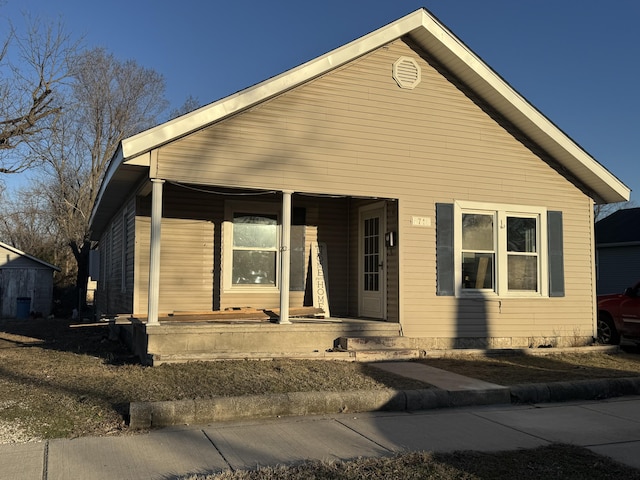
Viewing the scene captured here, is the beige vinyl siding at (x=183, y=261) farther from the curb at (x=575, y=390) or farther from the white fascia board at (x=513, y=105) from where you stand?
the curb at (x=575, y=390)

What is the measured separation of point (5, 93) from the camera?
1609cm

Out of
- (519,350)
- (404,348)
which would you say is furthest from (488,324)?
(404,348)

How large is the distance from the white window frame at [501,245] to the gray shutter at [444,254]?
0.38ft

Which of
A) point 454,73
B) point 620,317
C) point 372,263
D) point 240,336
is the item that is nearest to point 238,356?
point 240,336

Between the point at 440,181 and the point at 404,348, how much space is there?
10.6ft

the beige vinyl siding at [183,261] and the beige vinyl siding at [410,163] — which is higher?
the beige vinyl siding at [410,163]

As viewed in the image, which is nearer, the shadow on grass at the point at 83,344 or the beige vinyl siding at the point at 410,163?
the beige vinyl siding at the point at 410,163

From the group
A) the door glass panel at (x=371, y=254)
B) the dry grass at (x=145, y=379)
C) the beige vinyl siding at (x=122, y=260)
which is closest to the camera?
the dry grass at (x=145, y=379)

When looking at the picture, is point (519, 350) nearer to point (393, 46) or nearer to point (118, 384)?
point (393, 46)

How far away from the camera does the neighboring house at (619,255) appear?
23.4 metres

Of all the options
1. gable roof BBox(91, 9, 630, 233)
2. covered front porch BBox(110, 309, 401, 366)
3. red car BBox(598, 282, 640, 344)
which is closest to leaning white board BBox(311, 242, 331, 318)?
covered front porch BBox(110, 309, 401, 366)

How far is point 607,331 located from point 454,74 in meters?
6.59

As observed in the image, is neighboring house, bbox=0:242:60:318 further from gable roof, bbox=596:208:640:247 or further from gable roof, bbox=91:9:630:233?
gable roof, bbox=596:208:640:247

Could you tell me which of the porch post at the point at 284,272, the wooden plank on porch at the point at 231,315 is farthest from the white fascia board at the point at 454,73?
the wooden plank on porch at the point at 231,315
